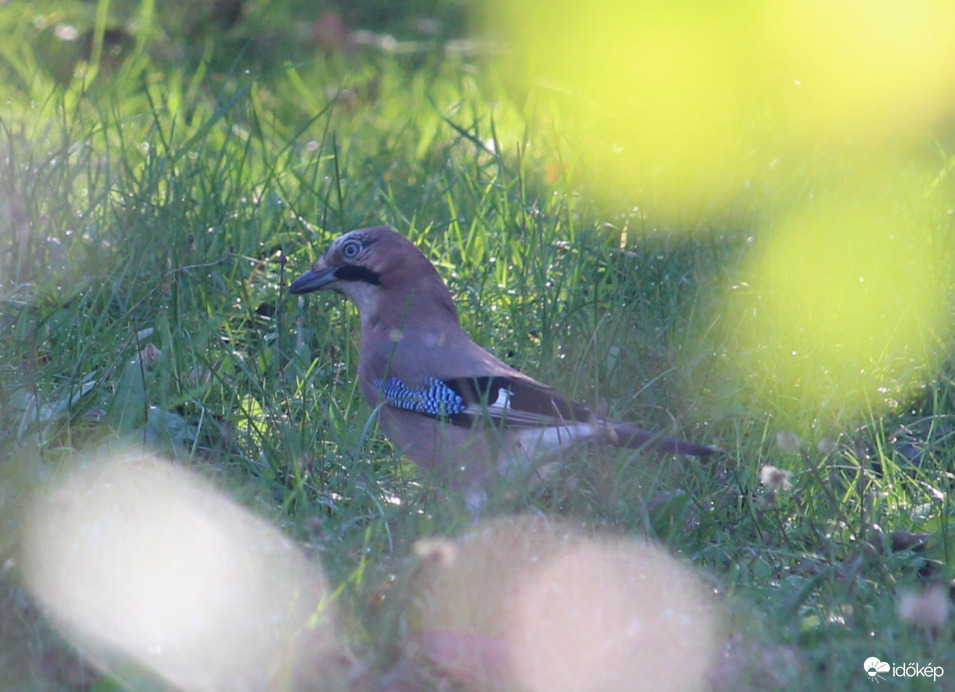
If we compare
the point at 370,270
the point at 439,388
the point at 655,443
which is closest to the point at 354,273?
the point at 370,270

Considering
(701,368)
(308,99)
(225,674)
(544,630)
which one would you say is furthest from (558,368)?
(308,99)

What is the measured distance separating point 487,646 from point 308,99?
472 centimetres

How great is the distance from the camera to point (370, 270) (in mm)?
4273

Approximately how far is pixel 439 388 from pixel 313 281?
0.68m

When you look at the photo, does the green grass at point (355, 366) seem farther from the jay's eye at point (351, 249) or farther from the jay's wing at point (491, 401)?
the jay's eye at point (351, 249)

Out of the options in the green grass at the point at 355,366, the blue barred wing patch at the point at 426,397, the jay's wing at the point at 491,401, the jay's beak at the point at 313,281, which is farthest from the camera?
the jay's beak at the point at 313,281

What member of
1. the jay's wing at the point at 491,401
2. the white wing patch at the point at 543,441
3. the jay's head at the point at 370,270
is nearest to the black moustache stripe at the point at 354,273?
the jay's head at the point at 370,270

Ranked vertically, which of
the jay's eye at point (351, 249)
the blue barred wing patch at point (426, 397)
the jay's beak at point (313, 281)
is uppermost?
the jay's eye at point (351, 249)

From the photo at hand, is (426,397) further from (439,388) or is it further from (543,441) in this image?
(543,441)

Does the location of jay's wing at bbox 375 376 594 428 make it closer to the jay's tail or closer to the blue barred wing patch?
the blue barred wing patch

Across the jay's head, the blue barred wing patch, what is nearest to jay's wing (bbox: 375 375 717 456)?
the blue barred wing patch

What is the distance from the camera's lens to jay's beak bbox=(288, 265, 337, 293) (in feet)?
13.8

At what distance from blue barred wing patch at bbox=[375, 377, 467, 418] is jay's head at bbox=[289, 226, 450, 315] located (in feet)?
1.60

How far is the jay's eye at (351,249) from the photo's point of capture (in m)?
4.24
